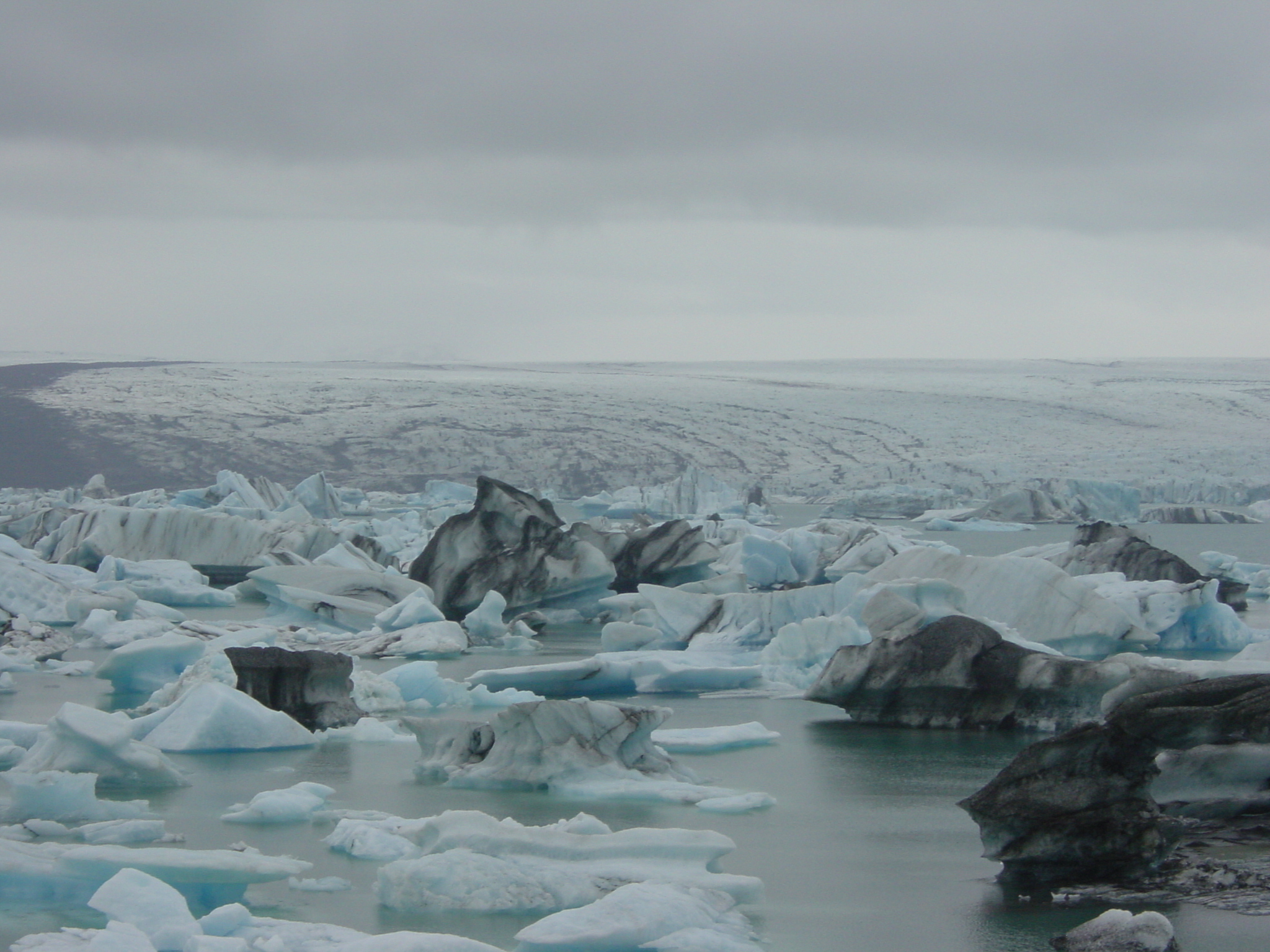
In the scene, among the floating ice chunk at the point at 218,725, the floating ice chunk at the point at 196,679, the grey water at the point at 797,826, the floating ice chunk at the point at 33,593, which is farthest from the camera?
the floating ice chunk at the point at 33,593

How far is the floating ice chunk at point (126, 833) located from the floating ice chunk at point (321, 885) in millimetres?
576

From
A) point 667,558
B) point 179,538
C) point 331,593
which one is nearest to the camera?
point 331,593

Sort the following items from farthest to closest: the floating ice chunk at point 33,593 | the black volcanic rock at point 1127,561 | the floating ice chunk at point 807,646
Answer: the black volcanic rock at point 1127,561, the floating ice chunk at point 33,593, the floating ice chunk at point 807,646

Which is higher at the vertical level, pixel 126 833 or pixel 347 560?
pixel 126 833

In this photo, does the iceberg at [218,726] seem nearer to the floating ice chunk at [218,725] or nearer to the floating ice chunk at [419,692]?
the floating ice chunk at [218,725]

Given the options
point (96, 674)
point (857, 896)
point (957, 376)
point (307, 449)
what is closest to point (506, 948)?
point (857, 896)

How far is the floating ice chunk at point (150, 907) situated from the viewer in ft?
9.60

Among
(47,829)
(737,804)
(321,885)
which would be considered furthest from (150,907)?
(737,804)

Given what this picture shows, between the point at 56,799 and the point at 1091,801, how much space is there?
9.40 ft

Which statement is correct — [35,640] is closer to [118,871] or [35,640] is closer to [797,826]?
Answer: [118,871]

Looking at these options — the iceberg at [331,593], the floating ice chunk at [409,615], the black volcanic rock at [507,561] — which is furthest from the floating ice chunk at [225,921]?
the black volcanic rock at [507,561]

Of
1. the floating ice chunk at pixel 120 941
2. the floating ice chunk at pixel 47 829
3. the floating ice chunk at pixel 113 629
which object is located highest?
the floating ice chunk at pixel 120 941

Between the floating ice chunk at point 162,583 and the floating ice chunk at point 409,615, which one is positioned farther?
the floating ice chunk at point 162,583

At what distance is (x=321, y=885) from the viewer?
11.5ft
